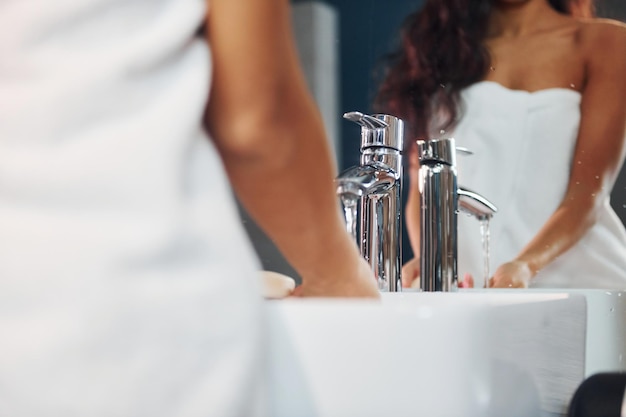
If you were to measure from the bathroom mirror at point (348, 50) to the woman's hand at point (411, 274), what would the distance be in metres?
0.01

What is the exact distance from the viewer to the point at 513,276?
104cm

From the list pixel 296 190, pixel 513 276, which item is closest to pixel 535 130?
pixel 513 276

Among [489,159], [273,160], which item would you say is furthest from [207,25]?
[489,159]

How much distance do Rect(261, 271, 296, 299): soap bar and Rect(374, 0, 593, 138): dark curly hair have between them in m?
0.40

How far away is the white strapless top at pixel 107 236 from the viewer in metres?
0.38

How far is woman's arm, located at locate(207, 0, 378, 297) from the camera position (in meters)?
0.45

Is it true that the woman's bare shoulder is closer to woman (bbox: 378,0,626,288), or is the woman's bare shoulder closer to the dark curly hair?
woman (bbox: 378,0,626,288)

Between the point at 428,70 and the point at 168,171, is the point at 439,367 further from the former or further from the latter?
the point at 428,70

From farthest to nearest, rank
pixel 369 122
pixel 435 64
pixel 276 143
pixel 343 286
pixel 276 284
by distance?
pixel 435 64
pixel 369 122
pixel 276 284
pixel 343 286
pixel 276 143

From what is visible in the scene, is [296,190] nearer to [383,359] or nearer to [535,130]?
[383,359]

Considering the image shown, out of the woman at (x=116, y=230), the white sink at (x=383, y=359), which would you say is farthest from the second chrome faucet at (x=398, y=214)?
the woman at (x=116, y=230)

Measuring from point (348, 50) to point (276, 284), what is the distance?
1.52 feet

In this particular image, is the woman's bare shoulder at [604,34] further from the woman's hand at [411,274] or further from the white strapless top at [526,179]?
the woman's hand at [411,274]

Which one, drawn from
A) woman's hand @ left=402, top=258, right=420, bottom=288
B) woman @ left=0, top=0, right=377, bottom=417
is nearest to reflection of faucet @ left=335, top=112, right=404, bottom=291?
woman's hand @ left=402, top=258, right=420, bottom=288
